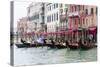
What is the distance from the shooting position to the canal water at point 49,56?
1.98m

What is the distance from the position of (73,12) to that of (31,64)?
743 millimetres

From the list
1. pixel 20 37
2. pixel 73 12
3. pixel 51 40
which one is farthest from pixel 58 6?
pixel 20 37

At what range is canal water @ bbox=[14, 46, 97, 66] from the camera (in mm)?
1977

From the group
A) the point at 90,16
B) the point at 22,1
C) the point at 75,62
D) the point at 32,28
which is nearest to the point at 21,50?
the point at 32,28

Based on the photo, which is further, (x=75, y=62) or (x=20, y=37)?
(x=75, y=62)

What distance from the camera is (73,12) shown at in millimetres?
2195

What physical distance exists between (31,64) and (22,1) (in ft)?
2.15

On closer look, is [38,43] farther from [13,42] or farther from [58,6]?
[58,6]

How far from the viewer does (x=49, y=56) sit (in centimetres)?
209
